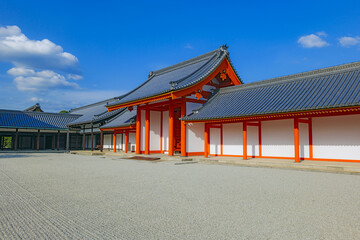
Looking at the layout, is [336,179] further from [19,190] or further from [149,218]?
[19,190]

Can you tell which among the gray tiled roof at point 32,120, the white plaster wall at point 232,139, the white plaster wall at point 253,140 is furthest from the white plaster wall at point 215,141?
the gray tiled roof at point 32,120

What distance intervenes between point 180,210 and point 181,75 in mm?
16442

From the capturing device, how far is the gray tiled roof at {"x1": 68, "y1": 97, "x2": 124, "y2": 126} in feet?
94.9

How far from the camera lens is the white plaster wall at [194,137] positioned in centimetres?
1805

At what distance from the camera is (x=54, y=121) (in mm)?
33562

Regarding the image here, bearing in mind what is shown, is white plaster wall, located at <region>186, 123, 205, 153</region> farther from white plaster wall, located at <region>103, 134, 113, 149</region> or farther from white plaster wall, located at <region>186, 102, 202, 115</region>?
white plaster wall, located at <region>103, 134, 113, 149</region>

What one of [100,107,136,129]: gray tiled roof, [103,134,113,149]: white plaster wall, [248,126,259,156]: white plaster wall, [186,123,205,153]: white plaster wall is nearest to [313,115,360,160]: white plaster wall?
[248,126,259,156]: white plaster wall

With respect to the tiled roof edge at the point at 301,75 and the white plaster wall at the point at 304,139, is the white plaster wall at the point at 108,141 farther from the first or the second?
the white plaster wall at the point at 304,139

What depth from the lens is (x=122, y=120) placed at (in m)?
25.8

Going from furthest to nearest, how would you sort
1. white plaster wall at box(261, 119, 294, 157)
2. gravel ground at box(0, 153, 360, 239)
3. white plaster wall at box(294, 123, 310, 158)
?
white plaster wall at box(261, 119, 294, 157)
white plaster wall at box(294, 123, 310, 158)
gravel ground at box(0, 153, 360, 239)

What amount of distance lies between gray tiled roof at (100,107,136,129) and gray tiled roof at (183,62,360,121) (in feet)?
25.5

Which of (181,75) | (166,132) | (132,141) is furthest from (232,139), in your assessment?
(132,141)

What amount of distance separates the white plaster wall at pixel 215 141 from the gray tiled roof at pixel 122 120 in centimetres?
704

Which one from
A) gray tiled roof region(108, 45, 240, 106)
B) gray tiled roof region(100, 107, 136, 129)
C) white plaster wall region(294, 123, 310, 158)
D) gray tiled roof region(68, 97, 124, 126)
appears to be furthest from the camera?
gray tiled roof region(68, 97, 124, 126)
